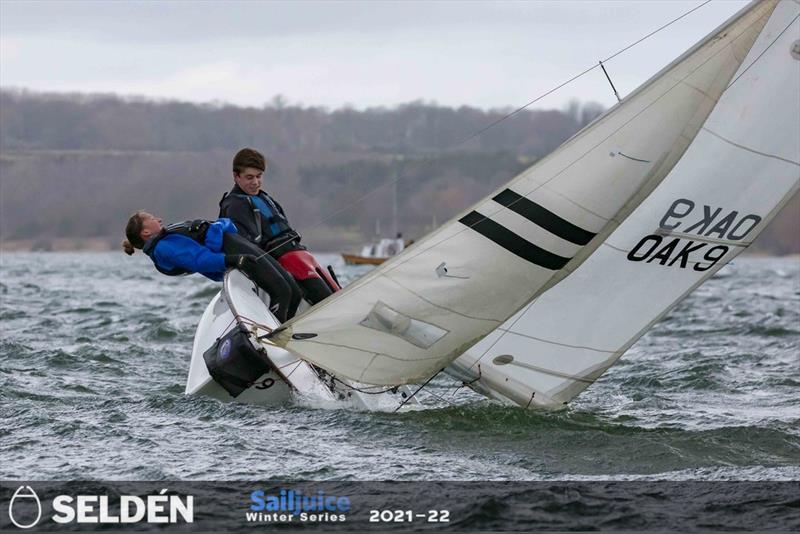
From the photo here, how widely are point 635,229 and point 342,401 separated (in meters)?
1.75

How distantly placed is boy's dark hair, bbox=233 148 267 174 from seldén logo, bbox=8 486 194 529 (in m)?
2.88

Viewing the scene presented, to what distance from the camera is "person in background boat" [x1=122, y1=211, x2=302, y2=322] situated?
23.0ft

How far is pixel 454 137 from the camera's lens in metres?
71.0

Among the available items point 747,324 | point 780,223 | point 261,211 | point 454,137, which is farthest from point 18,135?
point 261,211

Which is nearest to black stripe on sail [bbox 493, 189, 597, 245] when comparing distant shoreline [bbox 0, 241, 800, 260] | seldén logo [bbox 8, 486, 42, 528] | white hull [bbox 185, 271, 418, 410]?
white hull [bbox 185, 271, 418, 410]

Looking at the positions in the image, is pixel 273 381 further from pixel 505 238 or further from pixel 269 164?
pixel 269 164

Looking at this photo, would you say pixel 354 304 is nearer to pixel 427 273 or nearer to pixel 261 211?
pixel 427 273

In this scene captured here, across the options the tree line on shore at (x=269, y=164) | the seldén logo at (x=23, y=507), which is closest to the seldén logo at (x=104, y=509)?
the seldén logo at (x=23, y=507)

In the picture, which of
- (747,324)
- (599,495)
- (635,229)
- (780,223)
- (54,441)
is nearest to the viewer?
(599,495)

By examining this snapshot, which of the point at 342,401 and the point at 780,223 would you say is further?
the point at 780,223

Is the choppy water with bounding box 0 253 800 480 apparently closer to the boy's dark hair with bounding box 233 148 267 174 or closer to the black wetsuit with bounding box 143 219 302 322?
the black wetsuit with bounding box 143 219 302 322

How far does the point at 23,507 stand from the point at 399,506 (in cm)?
136

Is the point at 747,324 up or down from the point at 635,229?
down

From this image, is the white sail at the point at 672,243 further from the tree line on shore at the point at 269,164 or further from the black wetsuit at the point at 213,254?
the tree line on shore at the point at 269,164
